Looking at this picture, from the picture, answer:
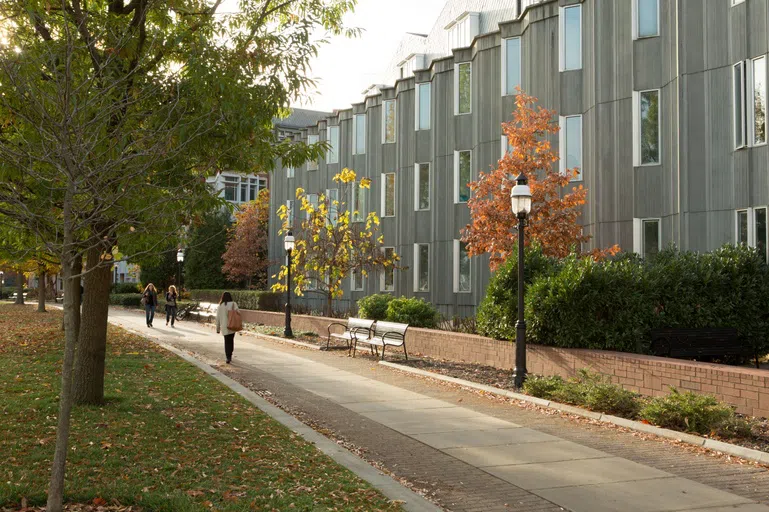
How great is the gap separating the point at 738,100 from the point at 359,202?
2315 centimetres

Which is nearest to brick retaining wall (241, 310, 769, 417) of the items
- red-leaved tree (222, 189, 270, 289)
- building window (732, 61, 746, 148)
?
building window (732, 61, 746, 148)

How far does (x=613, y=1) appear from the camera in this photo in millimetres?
22266

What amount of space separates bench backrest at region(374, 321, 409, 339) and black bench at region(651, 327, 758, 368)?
593 cm

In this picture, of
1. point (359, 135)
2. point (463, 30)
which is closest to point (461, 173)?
point (463, 30)

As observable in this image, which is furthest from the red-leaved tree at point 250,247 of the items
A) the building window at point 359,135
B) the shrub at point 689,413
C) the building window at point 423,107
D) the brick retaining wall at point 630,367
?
the shrub at point 689,413

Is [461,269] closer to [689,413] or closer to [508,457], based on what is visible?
[689,413]

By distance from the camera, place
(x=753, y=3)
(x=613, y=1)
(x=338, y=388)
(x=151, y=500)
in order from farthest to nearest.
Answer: (x=613, y=1) < (x=753, y=3) < (x=338, y=388) < (x=151, y=500)

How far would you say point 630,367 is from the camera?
40.3 feet

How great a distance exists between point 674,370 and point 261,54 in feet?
25.7

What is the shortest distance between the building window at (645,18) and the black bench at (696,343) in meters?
10.3

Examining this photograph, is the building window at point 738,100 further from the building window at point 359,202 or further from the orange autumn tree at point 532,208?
the building window at point 359,202

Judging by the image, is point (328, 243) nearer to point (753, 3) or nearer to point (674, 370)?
point (753, 3)

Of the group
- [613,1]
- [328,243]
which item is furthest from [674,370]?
[328,243]

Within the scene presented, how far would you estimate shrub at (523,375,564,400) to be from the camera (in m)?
11.9
